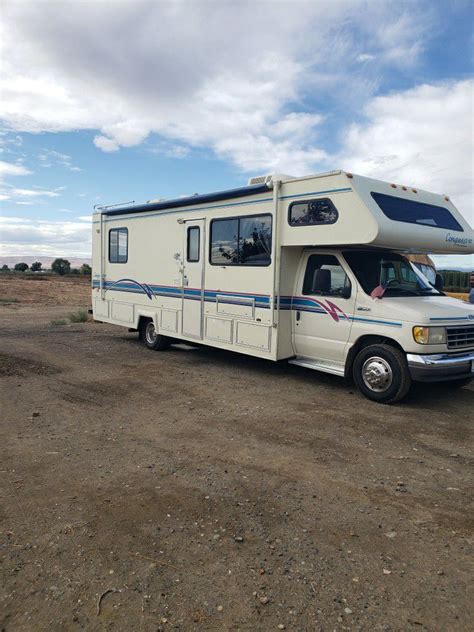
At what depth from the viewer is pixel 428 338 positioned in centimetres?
659

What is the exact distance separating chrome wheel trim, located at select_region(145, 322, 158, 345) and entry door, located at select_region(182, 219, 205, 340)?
123cm

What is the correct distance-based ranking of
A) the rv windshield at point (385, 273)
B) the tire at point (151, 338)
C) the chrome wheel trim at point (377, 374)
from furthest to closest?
the tire at point (151, 338) → the rv windshield at point (385, 273) → the chrome wheel trim at point (377, 374)

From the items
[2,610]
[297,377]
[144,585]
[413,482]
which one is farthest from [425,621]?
[297,377]

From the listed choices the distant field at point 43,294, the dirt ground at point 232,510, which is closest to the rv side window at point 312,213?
the dirt ground at point 232,510

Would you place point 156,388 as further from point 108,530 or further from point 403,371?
point 108,530

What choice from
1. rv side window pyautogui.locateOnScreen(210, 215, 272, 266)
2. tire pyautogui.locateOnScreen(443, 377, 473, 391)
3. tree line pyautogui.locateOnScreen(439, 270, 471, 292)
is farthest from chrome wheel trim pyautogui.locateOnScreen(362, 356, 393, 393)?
tree line pyautogui.locateOnScreen(439, 270, 471, 292)

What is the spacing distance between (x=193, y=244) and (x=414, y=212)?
395 centimetres

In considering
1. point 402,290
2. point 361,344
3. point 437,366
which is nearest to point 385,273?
point 402,290

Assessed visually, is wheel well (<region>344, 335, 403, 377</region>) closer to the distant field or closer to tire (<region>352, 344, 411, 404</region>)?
tire (<region>352, 344, 411, 404</region>)

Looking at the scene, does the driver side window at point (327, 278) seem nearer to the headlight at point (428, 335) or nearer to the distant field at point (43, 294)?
the headlight at point (428, 335)

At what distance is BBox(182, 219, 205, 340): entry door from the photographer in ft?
30.7

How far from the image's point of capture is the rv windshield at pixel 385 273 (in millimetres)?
7383

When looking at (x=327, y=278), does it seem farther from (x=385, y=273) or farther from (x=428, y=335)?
(x=428, y=335)

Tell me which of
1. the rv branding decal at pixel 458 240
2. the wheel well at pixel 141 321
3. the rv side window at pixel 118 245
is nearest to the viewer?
the rv branding decal at pixel 458 240
